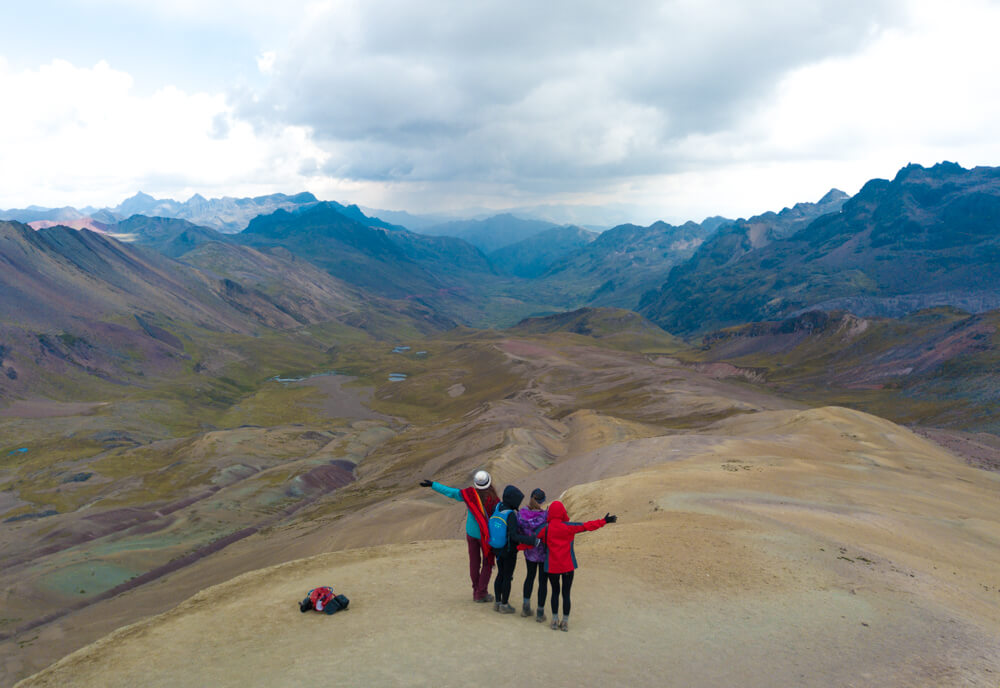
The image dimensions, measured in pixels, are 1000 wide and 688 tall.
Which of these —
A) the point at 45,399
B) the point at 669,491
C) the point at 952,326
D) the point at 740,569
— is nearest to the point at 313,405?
the point at 45,399

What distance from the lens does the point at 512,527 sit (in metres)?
13.4

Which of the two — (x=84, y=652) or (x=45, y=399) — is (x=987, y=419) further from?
(x=45, y=399)

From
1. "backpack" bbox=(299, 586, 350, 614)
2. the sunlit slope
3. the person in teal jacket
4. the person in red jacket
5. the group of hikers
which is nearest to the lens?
the sunlit slope

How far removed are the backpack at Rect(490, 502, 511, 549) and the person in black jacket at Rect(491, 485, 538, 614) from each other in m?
0.06

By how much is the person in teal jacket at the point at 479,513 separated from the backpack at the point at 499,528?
1.14ft

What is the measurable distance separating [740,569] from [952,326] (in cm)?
15392

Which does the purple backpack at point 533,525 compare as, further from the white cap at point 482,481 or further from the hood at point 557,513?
the white cap at point 482,481

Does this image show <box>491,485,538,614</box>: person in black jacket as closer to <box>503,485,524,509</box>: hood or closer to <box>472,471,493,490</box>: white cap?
<box>503,485,524,509</box>: hood

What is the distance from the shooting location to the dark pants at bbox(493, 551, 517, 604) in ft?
46.0

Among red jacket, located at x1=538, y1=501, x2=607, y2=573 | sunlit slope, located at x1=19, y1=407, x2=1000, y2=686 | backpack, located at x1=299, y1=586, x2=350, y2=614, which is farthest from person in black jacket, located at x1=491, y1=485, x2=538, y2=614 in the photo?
backpack, located at x1=299, y1=586, x2=350, y2=614

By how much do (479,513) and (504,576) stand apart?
1.91 m

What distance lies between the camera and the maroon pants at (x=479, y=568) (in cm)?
1472

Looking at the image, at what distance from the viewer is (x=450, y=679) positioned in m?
11.2

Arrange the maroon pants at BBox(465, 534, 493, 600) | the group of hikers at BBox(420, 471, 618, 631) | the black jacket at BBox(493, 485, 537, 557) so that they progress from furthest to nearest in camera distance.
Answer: the maroon pants at BBox(465, 534, 493, 600) → the black jacket at BBox(493, 485, 537, 557) → the group of hikers at BBox(420, 471, 618, 631)
